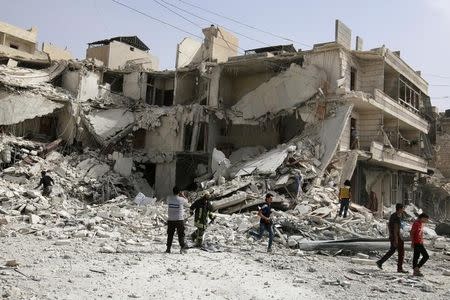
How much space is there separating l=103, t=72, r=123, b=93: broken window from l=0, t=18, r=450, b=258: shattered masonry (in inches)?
3.3

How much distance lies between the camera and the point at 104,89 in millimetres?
25328

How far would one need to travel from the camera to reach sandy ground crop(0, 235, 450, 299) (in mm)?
5742

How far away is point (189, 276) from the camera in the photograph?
6801mm

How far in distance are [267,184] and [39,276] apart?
12093 mm

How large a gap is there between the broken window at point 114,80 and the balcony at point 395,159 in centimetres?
1530

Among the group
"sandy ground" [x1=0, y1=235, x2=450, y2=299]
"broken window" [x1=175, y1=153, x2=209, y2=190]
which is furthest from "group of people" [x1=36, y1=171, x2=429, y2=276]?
"broken window" [x1=175, y1=153, x2=209, y2=190]

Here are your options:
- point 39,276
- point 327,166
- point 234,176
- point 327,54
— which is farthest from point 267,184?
point 39,276

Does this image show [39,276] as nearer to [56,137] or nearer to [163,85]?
[56,137]

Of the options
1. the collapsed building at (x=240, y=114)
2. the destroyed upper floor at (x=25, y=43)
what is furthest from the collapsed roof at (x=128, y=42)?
the collapsed building at (x=240, y=114)

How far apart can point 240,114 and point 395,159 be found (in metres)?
8.59

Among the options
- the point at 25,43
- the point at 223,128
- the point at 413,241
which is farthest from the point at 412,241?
the point at 25,43

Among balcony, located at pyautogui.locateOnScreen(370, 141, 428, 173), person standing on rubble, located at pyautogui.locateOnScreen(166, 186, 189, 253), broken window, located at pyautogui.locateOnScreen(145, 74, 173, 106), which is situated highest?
broken window, located at pyautogui.locateOnScreen(145, 74, 173, 106)

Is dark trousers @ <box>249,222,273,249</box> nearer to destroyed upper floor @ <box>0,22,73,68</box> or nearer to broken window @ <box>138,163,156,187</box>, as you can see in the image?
broken window @ <box>138,163,156,187</box>

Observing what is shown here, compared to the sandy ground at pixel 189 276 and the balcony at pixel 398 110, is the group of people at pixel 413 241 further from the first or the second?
the balcony at pixel 398 110
